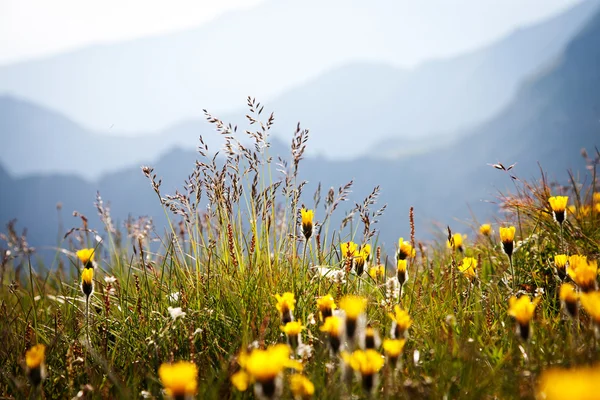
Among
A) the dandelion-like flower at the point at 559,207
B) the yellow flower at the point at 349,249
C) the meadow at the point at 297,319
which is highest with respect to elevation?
the dandelion-like flower at the point at 559,207

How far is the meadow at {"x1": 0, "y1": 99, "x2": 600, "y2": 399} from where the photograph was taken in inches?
68.3

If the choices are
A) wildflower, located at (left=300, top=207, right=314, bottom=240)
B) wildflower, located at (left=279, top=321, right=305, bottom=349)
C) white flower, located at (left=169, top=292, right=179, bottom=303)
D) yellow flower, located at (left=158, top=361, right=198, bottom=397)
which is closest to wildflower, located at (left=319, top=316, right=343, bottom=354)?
wildflower, located at (left=279, top=321, right=305, bottom=349)

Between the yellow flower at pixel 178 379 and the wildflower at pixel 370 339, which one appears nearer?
the yellow flower at pixel 178 379

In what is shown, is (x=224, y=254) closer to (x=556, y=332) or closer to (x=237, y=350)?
(x=237, y=350)

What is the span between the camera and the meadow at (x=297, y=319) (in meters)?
1.73

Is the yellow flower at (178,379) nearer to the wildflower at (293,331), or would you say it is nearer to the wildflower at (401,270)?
the wildflower at (293,331)

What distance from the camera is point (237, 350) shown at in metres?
2.43

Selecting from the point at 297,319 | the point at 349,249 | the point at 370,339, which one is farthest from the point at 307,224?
the point at 370,339

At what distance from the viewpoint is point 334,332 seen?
1632mm

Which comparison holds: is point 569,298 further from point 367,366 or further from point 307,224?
point 307,224

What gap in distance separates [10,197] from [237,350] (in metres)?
137

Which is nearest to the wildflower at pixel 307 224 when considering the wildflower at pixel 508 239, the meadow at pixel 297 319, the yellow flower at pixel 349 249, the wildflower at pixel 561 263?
the meadow at pixel 297 319

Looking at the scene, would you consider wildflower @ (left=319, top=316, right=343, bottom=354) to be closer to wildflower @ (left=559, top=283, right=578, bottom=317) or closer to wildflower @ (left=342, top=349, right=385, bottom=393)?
wildflower @ (left=342, top=349, right=385, bottom=393)

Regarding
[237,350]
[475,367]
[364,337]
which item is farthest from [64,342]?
[475,367]
